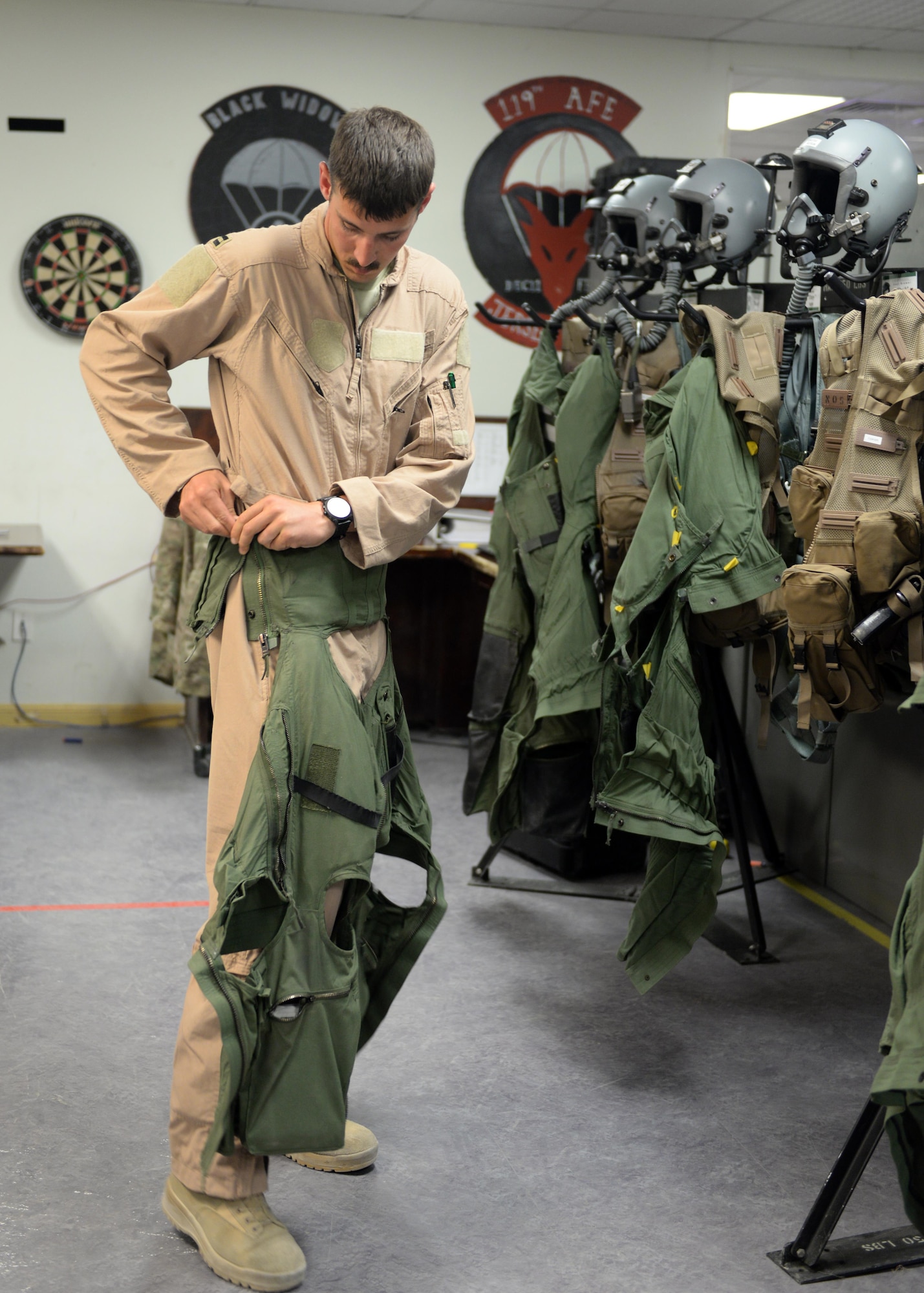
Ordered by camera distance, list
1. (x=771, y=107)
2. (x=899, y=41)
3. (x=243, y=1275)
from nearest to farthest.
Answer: (x=243, y=1275) < (x=899, y=41) < (x=771, y=107)

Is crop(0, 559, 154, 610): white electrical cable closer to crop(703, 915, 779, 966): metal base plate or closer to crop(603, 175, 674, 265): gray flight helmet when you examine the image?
crop(603, 175, 674, 265): gray flight helmet

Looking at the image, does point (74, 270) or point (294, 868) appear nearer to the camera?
point (294, 868)

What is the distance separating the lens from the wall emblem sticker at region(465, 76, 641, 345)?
5797mm

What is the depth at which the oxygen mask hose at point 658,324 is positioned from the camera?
10.8ft

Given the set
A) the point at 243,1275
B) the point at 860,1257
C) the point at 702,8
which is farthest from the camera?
the point at 702,8

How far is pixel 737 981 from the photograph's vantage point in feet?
10.3

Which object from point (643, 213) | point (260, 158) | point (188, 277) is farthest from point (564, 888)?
point (260, 158)

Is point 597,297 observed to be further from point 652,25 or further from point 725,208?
point 652,25

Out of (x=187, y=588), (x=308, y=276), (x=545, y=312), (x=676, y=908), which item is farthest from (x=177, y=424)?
(x=545, y=312)

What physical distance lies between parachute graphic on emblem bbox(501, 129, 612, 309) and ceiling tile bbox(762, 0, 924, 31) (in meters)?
0.99

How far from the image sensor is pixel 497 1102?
2521 mm

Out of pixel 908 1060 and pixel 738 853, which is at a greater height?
pixel 908 1060

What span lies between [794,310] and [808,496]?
1.94 feet

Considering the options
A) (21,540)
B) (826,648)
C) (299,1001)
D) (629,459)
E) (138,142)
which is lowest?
(299,1001)
